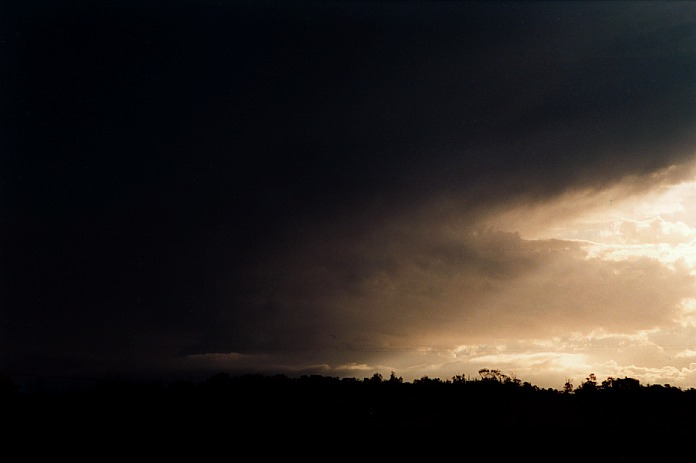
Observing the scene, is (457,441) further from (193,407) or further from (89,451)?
(89,451)

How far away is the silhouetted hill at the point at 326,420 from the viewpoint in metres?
33.4

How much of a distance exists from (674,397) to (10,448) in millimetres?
50937

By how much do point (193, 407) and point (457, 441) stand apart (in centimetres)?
1745

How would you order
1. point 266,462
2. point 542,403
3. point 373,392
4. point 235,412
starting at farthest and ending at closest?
1. point 373,392
2. point 542,403
3. point 235,412
4. point 266,462

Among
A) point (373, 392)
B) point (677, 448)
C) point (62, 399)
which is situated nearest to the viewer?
point (677, 448)

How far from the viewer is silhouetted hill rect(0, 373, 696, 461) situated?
33.4 meters

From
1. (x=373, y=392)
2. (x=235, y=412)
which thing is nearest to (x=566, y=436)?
(x=373, y=392)

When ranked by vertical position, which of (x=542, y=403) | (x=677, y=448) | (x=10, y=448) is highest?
(x=542, y=403)

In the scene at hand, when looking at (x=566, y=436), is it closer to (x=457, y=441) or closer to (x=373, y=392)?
(x=457, y=441)

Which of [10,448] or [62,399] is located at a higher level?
[62,399]

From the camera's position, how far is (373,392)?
167 ft

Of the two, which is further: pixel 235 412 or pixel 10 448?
pixel 235 412

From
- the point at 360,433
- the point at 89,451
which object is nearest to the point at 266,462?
the point at 360,433

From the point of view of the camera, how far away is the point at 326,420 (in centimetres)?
3888
